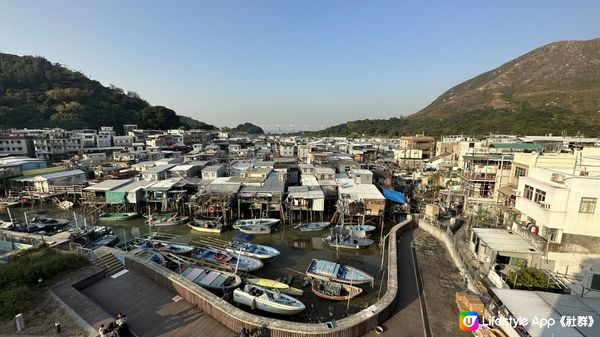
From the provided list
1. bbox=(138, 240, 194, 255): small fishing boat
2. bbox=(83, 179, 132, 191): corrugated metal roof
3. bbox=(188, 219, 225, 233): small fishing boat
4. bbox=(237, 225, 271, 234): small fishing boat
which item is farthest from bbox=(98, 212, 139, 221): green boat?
bbox=(237, 225, 271, 234): small fishing boat

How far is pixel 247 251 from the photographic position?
822 inches

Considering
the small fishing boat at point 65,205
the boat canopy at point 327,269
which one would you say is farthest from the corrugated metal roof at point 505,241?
the small fishing boat at point 65,205

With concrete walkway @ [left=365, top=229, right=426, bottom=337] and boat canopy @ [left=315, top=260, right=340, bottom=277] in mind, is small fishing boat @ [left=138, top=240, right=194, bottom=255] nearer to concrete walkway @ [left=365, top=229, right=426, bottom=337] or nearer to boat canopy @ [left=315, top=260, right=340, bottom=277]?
boat canopy @ [left=315, top=260, right=340, bottom=277]

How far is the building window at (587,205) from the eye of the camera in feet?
44.7

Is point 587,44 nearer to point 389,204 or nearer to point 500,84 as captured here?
point 500,84

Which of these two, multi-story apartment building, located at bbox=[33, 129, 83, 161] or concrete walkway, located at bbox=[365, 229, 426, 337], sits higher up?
multi-story apartment building, located at bbox=[33, 129, 83, 161]

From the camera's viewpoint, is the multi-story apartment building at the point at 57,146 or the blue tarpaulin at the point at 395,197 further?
the multi-story apartment building at the point at 57,146

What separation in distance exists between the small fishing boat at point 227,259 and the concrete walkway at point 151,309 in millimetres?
6419

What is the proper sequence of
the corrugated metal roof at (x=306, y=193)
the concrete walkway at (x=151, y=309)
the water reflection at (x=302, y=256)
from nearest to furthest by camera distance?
1. the concrete walkway at (x=151, y=309)
2. the water reflection at (x=302, y=256)
3. the corrugated metal roof at (x=306, y=193)

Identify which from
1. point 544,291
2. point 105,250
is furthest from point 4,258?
point 544,291

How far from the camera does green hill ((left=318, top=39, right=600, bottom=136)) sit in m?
79.8

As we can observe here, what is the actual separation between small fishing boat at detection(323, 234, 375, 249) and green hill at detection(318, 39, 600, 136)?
7209 cm

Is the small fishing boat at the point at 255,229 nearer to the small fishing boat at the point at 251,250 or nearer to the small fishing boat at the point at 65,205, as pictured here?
the small fishing boat at the point at 251,250

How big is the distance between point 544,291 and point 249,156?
5609cm
